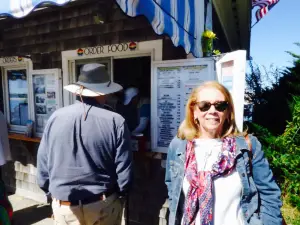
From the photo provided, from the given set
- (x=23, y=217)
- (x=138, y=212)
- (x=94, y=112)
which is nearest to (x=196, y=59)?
(x=94, y=112)

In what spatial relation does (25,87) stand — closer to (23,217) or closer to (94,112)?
(23,217)

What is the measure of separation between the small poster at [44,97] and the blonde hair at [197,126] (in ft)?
8.24

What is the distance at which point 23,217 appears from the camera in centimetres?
374

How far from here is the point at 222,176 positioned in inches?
57.2

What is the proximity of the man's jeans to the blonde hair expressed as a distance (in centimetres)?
90

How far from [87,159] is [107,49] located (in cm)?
167

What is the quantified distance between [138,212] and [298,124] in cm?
216

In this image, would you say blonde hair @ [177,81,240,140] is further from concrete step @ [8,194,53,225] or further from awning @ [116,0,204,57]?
concrete step @ [8,194,53,225]

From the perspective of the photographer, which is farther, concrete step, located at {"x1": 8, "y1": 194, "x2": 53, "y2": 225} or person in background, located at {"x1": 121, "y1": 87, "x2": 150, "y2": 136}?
concrete step, located at {"x1": 8, "y1": 194, "x2": 53, "y2": 225}

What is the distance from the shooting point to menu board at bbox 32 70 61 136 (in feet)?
12.1

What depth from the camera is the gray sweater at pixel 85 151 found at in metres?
1.99

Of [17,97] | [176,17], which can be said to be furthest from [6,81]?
[176,17]

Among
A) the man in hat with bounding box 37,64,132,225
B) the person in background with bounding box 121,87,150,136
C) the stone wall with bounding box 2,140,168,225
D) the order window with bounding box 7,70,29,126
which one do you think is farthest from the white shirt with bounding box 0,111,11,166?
the stone wall with bounding box 2,140,168,225

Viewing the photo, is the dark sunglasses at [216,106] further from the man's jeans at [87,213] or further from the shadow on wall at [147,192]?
the shadow on wall at [147,192]
